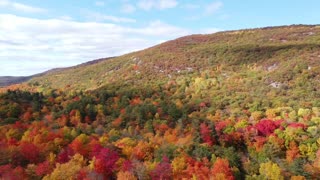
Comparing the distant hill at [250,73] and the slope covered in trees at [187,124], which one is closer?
the slope covered in trees at [187,124]

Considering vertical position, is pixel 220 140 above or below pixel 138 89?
below

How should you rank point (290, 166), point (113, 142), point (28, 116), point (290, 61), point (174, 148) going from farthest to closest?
point (290, 61) < point (28, 116) < point (113, 142) < point (174, 148) < point (290, 166)

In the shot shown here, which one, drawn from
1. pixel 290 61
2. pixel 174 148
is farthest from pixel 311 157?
pixel 290 61

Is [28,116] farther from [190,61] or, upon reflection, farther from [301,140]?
[190,61]

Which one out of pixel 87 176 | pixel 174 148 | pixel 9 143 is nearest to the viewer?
pixel 87 176

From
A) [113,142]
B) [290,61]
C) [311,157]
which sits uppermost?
[290,61]

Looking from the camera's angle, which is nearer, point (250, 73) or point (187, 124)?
point (187, 124)

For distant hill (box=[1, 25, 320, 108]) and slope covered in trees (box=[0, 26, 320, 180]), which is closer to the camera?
slope covered in trees (box=[0, 26, 320, 180])

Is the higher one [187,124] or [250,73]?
[250,73]
